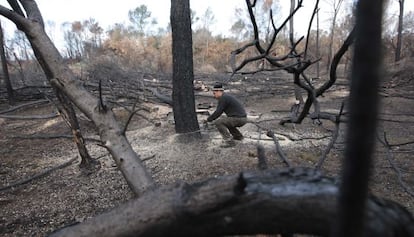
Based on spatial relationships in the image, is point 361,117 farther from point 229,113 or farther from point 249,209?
point 229,113

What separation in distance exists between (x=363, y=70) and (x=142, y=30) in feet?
181

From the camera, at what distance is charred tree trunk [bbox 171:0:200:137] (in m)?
6.55

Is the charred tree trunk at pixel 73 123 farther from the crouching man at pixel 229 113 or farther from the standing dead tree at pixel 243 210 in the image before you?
the standing dead tree at pixel 243 210

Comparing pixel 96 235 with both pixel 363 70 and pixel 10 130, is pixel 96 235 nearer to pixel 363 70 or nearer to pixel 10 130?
pixel 363 70

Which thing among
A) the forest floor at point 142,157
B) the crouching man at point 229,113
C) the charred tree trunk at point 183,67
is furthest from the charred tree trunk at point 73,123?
the crouching man at point 229,113

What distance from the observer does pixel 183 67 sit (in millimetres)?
6742

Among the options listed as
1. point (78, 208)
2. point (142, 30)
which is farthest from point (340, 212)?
point (142, 30)

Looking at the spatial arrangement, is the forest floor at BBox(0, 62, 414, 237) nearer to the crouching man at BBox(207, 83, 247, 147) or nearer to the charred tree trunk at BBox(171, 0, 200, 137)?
the crouching man at BBox(207, 83, 247, 147)

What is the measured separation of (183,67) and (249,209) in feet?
19.5

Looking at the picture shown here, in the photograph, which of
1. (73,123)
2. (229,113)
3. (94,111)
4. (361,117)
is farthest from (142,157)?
(361,117)

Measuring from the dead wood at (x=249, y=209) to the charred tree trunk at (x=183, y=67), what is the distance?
5.29 meters

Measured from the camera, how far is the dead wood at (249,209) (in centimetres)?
94

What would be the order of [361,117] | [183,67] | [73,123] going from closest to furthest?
[361,117] < [73,123] < [183,67]

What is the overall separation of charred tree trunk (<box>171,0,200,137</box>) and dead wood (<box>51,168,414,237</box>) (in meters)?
5.29
